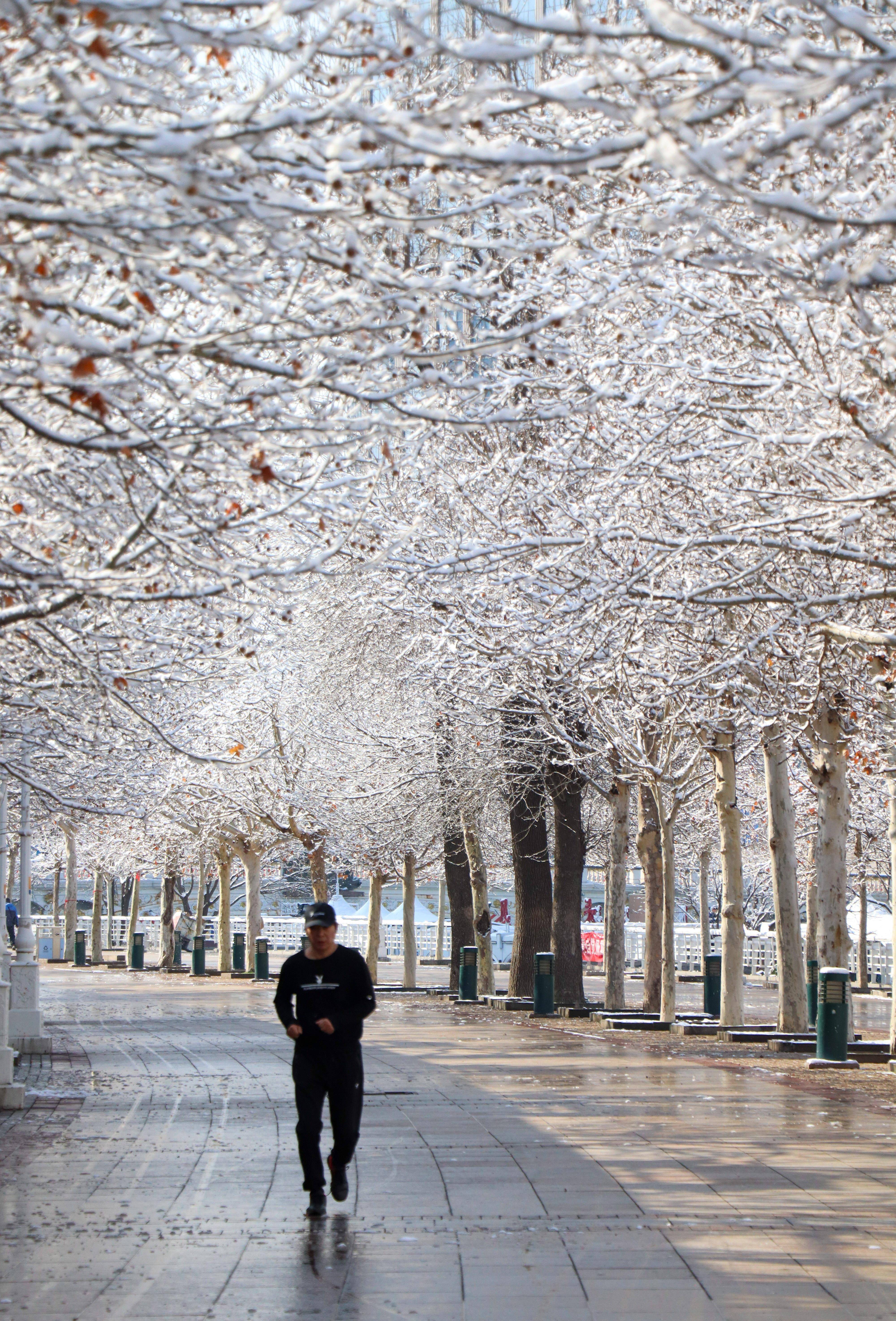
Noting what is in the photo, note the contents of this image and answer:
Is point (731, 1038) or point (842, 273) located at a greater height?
point (842, 273)

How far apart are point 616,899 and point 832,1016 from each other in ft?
28.5

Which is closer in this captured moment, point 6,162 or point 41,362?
point 6,162

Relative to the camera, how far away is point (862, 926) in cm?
4062

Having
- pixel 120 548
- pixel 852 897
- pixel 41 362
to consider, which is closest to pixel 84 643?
pixel 120 548

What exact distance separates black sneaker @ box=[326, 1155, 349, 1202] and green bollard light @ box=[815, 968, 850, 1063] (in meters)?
8.09

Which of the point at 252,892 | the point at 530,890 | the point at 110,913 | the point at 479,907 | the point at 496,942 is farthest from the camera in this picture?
the point at 110,913

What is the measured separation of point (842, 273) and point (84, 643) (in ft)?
21.5

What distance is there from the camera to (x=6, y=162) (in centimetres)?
491

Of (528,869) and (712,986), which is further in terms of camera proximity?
(528,869)

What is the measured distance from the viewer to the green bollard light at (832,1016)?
15461 millimetres

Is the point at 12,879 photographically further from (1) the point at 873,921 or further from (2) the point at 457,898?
(1) the point at 873,921

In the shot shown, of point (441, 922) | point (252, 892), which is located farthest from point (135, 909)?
point (252, 892)

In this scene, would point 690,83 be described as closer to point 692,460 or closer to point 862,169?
point 862,169

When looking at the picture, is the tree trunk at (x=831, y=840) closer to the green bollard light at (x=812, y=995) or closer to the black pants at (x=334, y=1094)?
the green bollard light at (x=812, y=995)
